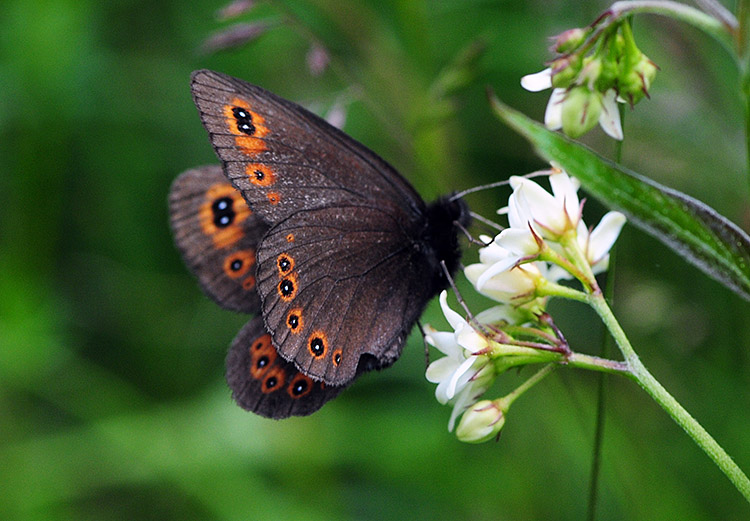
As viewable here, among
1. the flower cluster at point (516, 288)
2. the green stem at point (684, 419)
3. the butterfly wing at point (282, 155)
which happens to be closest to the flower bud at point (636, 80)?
the flower cluster at point (516, 288)

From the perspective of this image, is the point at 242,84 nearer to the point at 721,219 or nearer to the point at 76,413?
the point at 721,219

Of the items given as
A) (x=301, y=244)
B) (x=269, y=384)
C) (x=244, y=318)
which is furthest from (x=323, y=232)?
(x=244, y=318)

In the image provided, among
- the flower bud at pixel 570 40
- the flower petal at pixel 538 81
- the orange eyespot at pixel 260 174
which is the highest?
the flower bud at pixel 570 40

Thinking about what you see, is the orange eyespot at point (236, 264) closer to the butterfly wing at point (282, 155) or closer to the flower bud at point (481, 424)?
the butterfly wing at point (282, 155)

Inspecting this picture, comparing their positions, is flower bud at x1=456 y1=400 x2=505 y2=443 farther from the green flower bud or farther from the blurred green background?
the blurred green background

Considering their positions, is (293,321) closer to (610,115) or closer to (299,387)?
(299,387)

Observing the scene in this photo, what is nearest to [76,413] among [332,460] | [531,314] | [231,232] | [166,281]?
[166,281]

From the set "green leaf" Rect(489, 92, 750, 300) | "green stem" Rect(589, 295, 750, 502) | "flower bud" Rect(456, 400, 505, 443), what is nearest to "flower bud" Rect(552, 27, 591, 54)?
"green leaf" Rect(489, 92, 750, 300)
